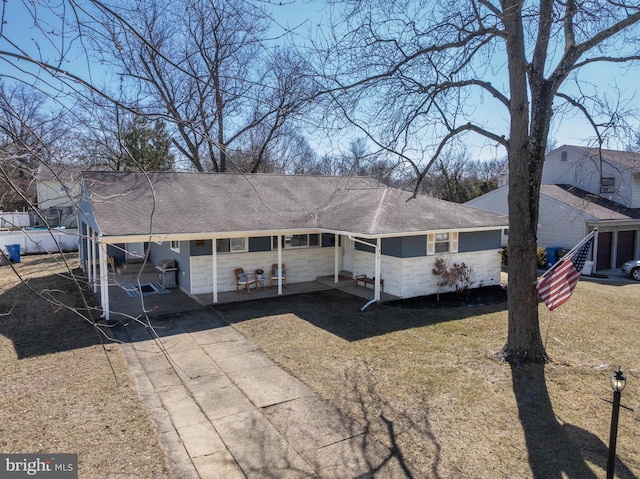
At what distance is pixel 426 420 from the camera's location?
6215 millimetres

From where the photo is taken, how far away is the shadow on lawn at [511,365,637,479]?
5.04 m

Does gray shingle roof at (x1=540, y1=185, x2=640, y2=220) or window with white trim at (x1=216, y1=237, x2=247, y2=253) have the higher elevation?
gray shingle roof at (x1=540, y1=185, x2=640, y2=220)

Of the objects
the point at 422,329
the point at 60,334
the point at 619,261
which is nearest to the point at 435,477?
the point at 422,329

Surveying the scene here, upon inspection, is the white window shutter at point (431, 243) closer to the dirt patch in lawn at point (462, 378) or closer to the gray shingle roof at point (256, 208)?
the gray shingle roof at point (256, 208)

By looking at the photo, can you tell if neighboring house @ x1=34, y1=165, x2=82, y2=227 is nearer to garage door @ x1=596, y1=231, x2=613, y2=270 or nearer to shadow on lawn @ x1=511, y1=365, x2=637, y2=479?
shadow on lawn @ x1=511, y1=365, x2=637, y2=479

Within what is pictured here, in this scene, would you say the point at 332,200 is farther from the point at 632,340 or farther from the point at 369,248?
the point at 632,340

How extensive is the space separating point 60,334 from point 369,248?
987 centimetres

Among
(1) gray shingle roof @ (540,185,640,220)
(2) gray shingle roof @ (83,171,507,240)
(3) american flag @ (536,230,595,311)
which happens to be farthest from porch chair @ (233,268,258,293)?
(1) gray shingle roof @ (540,185,640,220)

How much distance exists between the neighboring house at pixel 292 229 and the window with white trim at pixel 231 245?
0.03 meters

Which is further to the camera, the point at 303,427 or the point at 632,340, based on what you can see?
the point at 632,340

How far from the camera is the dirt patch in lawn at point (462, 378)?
539cm

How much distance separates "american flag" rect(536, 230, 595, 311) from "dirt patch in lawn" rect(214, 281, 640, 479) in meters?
1.41

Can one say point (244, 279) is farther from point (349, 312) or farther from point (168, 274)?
point (349, 312)

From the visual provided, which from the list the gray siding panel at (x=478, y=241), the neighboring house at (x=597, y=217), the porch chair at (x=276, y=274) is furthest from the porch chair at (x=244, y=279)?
the neighboring house at (x=597, y=217)
